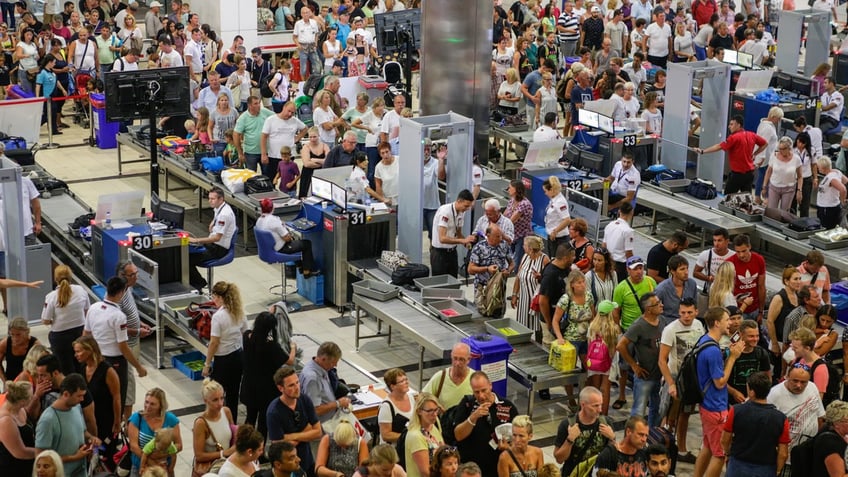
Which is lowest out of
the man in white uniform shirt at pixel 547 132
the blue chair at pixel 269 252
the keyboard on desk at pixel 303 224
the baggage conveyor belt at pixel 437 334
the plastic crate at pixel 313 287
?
the plastic crate at pixel 313 287

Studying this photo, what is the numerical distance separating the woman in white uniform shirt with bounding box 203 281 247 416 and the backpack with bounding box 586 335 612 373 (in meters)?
2.64

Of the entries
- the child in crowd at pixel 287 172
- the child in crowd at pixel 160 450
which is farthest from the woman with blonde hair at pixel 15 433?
the child in crowd at pixel 287 172

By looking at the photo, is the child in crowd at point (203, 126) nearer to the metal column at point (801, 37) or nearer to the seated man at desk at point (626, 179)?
the seated man at desk at point (626, 179)

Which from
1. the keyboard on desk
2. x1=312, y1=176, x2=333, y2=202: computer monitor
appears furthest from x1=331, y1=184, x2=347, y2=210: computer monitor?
the keyboard on desk

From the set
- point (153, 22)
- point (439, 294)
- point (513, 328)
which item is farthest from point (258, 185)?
point (153, 22)

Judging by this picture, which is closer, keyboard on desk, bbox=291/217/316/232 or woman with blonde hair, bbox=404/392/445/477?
woman with blonde hair, bbox=404/392/445/477

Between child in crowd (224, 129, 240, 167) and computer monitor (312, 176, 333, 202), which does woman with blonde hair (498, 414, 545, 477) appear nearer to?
computer monitor (312, 176, 333, 202)

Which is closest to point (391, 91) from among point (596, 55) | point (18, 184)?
point (596, 55)

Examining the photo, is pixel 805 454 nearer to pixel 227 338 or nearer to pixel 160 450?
pixel 160 450

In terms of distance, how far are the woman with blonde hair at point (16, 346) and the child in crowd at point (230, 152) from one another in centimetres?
661

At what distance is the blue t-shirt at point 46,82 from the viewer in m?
19.6

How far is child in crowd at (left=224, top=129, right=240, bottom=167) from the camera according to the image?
15922mm

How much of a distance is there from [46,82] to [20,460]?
12103mm

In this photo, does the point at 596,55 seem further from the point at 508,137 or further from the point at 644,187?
the point at 644,187
